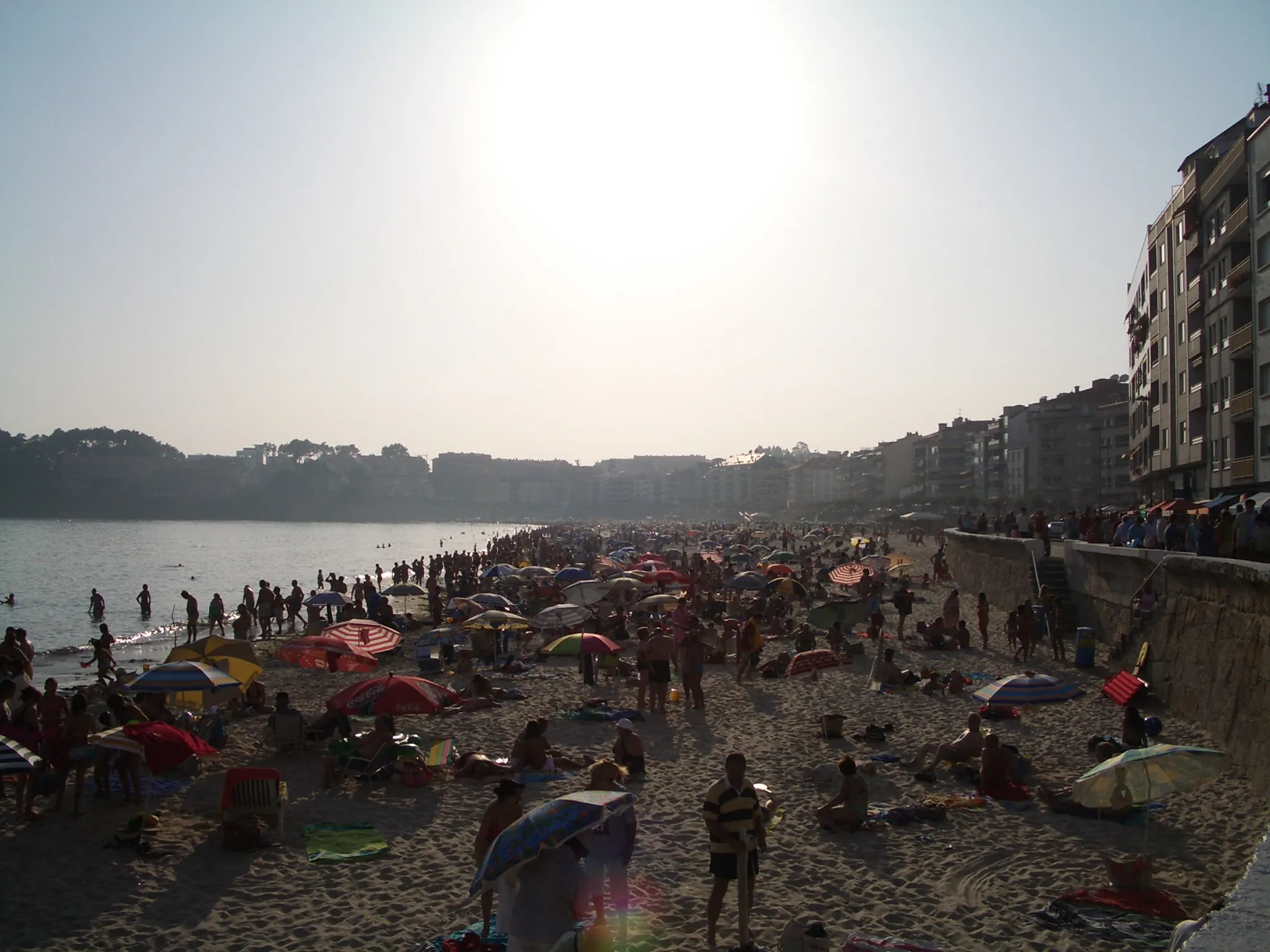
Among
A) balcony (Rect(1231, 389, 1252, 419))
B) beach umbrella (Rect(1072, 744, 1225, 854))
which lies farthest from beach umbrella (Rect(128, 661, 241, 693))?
balcony (Rect(1231, 389, 1252, 419))

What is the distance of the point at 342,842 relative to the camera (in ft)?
27.0

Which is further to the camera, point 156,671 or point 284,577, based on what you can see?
point 284,577

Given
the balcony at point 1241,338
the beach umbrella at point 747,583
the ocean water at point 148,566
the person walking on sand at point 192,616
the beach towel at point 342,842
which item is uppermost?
the balcony at point 1241,338

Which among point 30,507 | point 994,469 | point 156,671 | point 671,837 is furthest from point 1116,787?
point 30,507

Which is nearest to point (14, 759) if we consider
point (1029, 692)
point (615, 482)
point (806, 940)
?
point (806, 940)

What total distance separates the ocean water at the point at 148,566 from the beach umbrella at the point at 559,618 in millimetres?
10111

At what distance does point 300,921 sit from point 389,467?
196 m

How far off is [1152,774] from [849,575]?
1850 cm

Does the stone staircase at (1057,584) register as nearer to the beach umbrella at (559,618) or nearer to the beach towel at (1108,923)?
the beach umbrella at (559,618)

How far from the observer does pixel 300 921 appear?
670cm

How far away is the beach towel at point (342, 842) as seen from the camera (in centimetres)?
788

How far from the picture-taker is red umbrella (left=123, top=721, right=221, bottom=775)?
8.63m

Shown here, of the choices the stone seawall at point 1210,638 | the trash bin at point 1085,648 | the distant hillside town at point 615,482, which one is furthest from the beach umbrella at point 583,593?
the distant hillside town at point 615,482

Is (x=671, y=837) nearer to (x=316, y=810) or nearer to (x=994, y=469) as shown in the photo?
(x=316, y=810)
